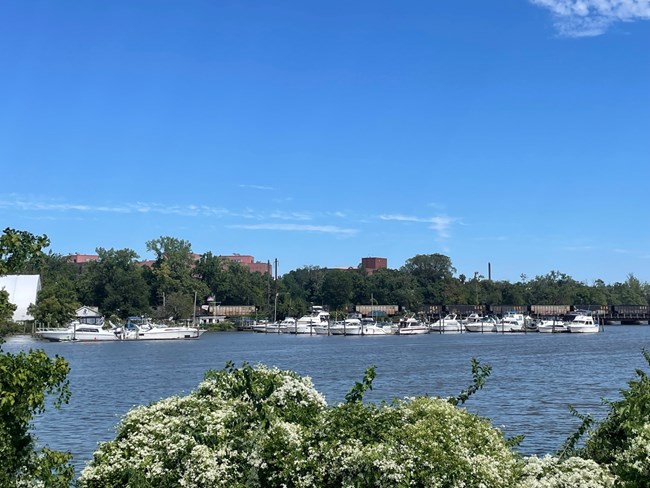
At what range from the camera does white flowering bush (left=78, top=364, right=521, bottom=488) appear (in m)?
10.6

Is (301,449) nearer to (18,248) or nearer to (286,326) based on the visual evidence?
(18,248)

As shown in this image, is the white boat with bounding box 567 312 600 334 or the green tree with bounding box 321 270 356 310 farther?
the green tree with bounding box 321 270 356 310

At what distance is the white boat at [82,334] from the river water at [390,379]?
605 inches

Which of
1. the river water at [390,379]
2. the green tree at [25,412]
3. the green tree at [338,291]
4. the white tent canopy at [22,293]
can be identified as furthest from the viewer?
the green tree at [338,291]

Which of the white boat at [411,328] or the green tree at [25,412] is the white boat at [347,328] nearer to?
the white boat at [411,328]

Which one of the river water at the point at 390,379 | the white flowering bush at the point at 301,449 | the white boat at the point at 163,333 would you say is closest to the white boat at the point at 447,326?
the white boat at the point at 163,333

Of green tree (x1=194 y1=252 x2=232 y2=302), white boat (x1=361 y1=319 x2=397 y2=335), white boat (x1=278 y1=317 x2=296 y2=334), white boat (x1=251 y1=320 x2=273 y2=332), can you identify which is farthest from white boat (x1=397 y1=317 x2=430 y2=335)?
green tree (x1=194 y1=252 x2=232 y2=302)

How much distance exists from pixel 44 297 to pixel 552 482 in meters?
126

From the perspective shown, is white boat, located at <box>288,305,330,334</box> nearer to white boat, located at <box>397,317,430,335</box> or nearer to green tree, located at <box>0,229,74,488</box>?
white boat, located at <box>397,317,430,335</box>

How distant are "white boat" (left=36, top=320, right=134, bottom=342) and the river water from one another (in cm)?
1537

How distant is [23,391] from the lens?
373 inches

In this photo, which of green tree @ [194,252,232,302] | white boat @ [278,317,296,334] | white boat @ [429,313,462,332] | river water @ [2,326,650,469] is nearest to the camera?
river water @ [2,326,650,469]

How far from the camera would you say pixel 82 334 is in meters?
112

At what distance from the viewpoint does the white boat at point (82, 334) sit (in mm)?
110662
